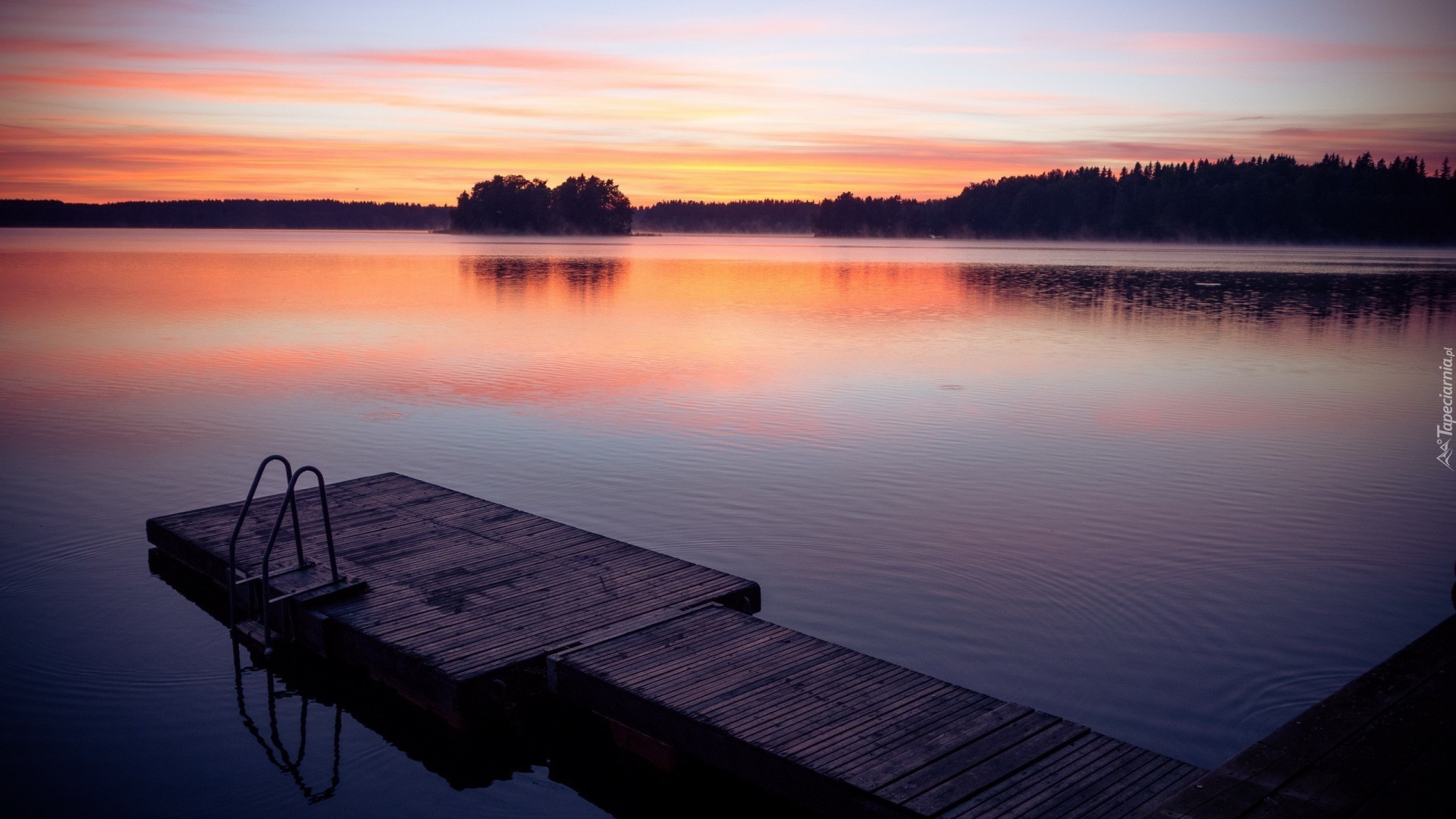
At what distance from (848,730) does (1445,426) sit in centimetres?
1538

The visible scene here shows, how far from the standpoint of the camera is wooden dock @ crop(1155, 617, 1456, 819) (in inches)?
161

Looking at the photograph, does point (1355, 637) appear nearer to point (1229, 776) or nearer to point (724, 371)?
point (1229, 776)

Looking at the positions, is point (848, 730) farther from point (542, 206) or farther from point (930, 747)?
point (542, 206)

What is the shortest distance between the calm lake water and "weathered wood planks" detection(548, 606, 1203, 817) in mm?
874

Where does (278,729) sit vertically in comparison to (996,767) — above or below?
below

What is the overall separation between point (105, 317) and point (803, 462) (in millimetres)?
25632

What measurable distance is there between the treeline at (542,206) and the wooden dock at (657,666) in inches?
7170

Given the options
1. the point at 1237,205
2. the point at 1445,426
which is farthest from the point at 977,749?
the point at 1237,205

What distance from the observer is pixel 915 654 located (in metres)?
7.60

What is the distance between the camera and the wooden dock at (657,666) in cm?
495

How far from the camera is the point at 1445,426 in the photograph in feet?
53.6

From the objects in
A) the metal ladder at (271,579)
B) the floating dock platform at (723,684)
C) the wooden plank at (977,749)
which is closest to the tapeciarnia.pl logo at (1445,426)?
the floating dock platform at (723,684)

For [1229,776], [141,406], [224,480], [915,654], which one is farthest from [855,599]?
[141,406]

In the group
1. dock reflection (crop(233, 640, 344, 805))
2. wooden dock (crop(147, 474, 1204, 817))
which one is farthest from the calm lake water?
wooden dock (crop(147, 474, 1204, 817))
